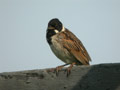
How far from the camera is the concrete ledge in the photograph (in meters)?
2.59

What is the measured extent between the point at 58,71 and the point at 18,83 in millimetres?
476

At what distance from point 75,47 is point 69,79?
7.72 ft

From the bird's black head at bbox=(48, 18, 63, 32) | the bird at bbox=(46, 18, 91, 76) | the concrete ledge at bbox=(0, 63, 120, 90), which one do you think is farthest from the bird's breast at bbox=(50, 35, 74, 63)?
the concrete ledge at bbox=(0, 63, 120, 90)

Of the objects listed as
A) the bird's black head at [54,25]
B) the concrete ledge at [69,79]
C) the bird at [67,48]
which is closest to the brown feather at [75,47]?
the bird at [67,48]

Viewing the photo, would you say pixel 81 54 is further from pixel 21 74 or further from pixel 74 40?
pixel 21 74

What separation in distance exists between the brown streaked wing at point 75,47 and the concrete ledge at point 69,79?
6.09ft

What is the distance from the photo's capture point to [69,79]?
9.51 feet

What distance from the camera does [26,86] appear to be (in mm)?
3170

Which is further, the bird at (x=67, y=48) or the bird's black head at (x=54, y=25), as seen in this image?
the bird's black head at (x=54, y=25)

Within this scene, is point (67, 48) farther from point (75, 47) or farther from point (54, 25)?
point (54, 25)

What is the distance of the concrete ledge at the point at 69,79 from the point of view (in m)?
2.59

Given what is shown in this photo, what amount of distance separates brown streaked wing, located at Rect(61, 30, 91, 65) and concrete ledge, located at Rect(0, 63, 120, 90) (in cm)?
186

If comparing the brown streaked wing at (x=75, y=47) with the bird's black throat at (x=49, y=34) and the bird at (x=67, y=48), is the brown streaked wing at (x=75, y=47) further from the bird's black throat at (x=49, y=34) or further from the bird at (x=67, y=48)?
the bird's black throat at (x=49, y=34)

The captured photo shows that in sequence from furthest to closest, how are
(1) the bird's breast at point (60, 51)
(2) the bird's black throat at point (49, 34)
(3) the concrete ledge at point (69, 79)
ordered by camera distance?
(2) the bird's black throat at point (49, 34) < (1) the bird's breast at point (60, 51) < (3) the concrete ledge at point (69, 79)
